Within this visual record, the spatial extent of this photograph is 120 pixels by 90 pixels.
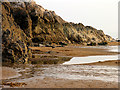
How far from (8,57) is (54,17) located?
226 ft

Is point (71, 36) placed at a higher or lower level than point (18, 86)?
higher

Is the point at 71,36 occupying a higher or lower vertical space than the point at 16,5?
lower

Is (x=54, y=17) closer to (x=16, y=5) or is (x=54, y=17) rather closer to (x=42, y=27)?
(x=42, y=27)

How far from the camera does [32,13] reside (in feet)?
247

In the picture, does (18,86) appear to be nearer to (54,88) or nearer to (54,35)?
(54,88)

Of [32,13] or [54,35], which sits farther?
[54,35]

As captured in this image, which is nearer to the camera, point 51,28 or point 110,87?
point 110,87

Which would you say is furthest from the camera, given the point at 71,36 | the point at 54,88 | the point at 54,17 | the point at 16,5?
the point at 71,36

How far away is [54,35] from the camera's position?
83438mm

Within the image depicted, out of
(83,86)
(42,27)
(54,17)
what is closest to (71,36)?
(54,17)

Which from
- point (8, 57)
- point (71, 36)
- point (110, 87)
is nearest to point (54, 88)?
point (110, 87)

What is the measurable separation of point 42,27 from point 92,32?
75.0 m

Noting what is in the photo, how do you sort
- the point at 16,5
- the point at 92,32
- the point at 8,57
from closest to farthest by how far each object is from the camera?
1. the point at 8,57
2. the point at 16,5
3. the point at 92,32

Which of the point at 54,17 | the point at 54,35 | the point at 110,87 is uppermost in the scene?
the point at 54,17
